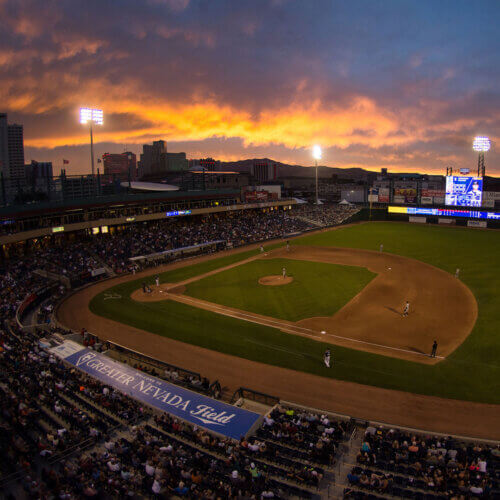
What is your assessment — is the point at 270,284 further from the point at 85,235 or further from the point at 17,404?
the point at 85,235

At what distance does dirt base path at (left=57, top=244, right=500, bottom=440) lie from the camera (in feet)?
53.4

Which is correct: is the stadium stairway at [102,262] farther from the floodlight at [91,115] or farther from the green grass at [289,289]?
the floodlight at [91,115]

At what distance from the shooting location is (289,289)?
117 feet

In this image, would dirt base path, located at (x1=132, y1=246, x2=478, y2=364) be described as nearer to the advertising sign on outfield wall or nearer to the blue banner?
the blue banner

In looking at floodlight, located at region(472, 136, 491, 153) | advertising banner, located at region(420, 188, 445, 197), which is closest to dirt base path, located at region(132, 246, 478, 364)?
floodlight, located at region(472, 136, 491, 153)

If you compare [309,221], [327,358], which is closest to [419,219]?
[309,221]

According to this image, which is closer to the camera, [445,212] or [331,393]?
[331,393]

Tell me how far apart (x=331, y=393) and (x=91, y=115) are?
39938 millimetres

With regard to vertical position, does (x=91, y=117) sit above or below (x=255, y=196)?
above

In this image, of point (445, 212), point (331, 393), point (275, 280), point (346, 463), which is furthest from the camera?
point (445, 212)

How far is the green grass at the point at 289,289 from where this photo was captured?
30.5 meters

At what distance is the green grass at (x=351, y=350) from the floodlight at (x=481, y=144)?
32.1 m

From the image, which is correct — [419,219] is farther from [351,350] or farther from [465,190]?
[351,350]

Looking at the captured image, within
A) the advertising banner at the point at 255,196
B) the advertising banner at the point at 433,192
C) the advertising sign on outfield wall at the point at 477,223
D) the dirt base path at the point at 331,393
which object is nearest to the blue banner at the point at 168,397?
the dirt base path at the point at 331,393
